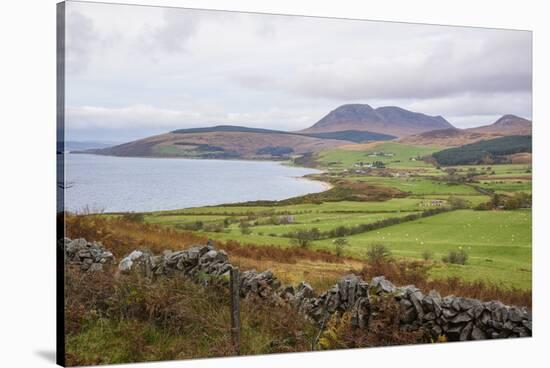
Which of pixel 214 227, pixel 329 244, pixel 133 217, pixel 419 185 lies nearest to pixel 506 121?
pixel 419 185

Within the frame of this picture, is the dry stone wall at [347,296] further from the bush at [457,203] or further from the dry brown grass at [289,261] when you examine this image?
the bush at [457,203]

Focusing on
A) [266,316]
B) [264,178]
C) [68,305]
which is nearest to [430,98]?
[264,178]

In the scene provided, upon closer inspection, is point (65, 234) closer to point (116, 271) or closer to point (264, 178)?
point (116, 271)

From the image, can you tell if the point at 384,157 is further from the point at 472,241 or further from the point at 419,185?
the point at 472,241

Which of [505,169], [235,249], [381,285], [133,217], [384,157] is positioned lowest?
[381,285]

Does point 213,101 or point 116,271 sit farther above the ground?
point 213,101
